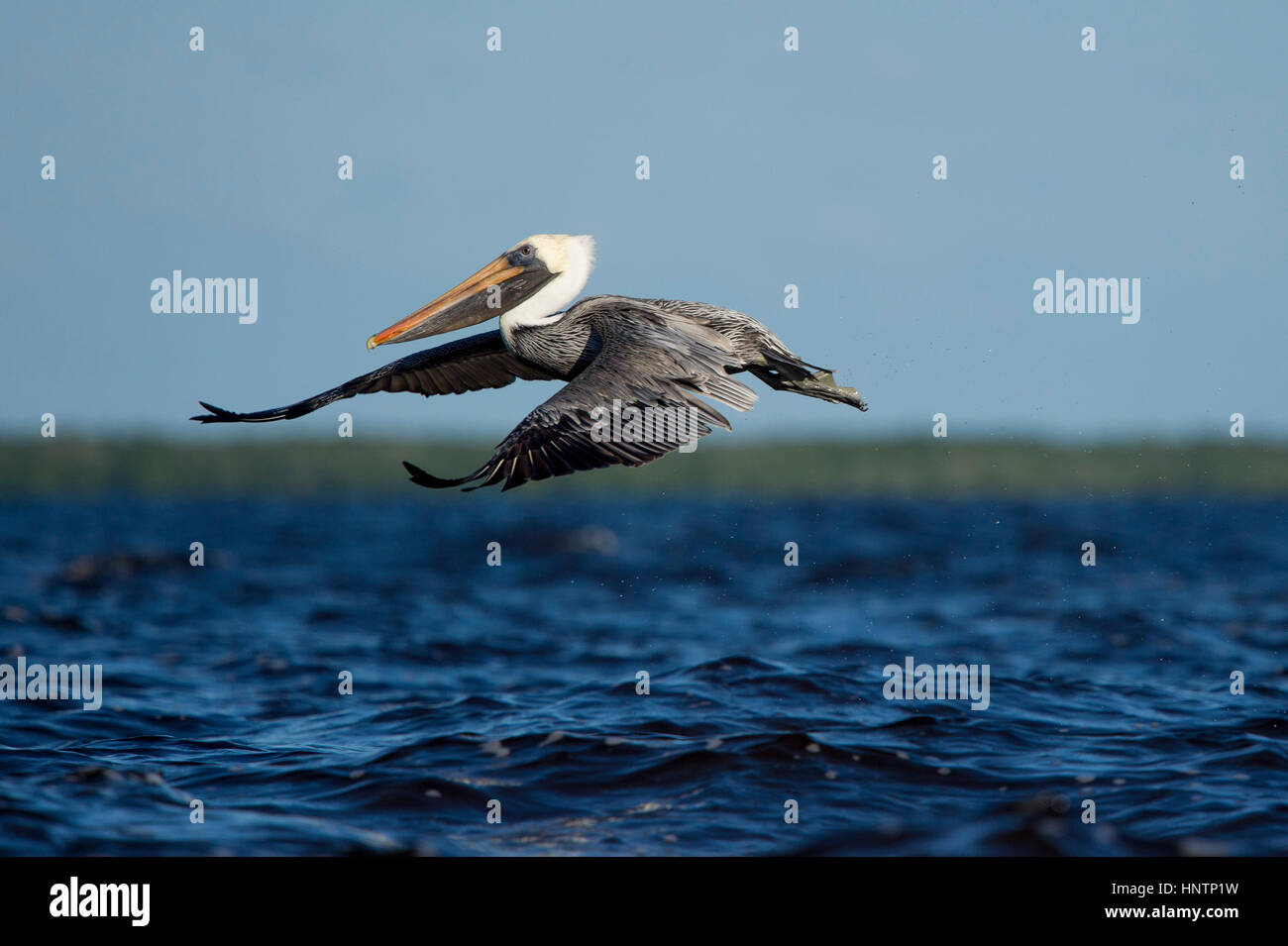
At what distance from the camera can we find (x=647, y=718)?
9.96 metres

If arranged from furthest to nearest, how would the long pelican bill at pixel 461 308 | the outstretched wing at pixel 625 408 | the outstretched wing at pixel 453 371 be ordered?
the outstretched wing at pixel 453 371 < the long pelican bill at pixel 461 308 < the outstretched wing at pixel 625 408

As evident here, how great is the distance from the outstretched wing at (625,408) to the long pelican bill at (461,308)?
1.01 metres

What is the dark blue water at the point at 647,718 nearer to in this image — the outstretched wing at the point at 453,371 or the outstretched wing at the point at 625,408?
the outstretched wing at the point at 625,408

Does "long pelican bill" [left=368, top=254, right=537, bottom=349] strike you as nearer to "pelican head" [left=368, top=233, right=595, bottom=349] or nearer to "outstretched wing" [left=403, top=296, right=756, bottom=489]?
"pelican head" [left=368, top=233, right=595, bottom=349]

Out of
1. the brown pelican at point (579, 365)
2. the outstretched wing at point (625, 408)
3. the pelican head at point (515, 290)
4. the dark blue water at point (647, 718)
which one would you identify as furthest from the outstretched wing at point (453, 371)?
the dark blue water at point (647, 718)

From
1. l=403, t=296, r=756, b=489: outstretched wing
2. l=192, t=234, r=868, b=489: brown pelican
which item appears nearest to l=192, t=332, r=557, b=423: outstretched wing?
l=192, t=234, r=868, b=489: brown pelican

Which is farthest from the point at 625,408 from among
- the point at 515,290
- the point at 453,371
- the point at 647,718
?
the point at 647,718

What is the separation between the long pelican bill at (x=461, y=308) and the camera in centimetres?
905

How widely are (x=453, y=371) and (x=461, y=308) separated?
3.00ft

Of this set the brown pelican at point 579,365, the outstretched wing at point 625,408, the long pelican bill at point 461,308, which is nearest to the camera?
the outstretched wing at point 625,408

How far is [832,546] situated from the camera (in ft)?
107

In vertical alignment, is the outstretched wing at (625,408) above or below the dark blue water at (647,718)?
above

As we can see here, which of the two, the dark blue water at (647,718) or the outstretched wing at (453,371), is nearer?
the dark blue water at (647,718)
